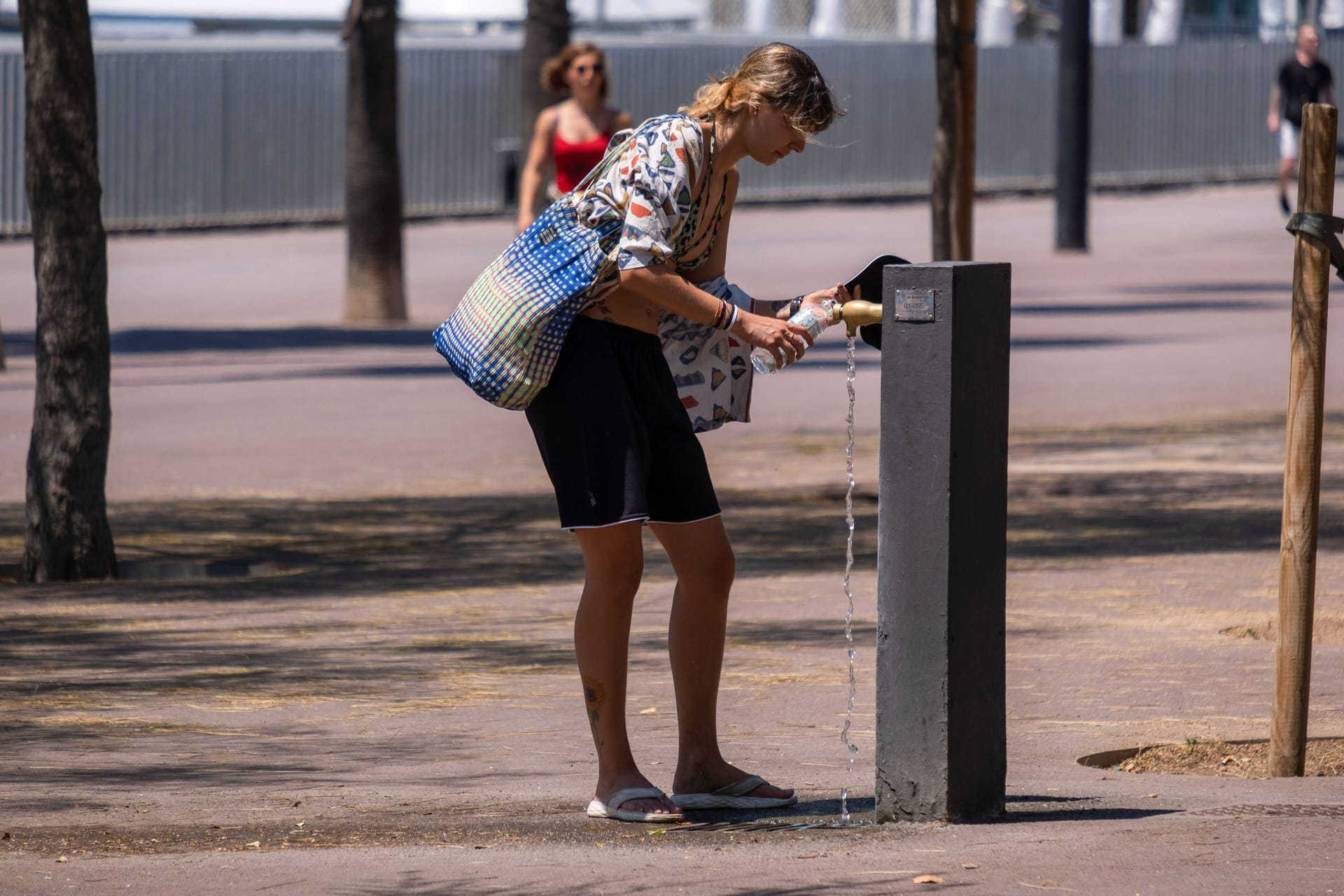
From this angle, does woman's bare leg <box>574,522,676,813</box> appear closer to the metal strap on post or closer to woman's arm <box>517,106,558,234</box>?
the metal strap on post

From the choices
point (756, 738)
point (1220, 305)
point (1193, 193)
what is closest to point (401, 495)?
point (756, 738)

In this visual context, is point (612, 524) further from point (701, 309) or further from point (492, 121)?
point (492, 121)

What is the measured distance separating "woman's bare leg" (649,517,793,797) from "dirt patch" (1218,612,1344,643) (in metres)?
2.57

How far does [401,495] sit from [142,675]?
3778mm

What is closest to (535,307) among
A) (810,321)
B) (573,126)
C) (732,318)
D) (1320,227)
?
(732,318)

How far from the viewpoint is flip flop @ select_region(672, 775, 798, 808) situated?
5.09 metres

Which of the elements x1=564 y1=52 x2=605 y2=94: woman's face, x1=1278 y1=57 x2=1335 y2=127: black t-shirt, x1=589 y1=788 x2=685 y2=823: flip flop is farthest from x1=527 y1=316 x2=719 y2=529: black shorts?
x1=1278 y1=57 x2=1335 y2=127: black t-shirt

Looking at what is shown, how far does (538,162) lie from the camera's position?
12.0 meters

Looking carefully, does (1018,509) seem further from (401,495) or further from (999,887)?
(999,887)

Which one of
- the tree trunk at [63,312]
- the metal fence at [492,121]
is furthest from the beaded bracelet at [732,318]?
the metal fence at [492,121]

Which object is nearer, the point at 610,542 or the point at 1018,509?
the point at 610,542

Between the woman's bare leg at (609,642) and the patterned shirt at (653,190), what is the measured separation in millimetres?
608

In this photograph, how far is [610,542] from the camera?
16.1ft

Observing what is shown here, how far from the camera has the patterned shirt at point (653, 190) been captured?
470 centimetres
